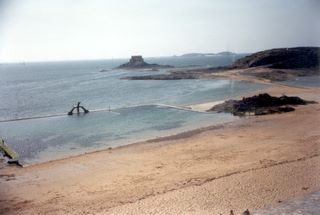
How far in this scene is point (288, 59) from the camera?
78625mm

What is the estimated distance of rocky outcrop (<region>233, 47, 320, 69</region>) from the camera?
76.7m

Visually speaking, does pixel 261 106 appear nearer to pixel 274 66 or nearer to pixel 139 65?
pixel 274 66

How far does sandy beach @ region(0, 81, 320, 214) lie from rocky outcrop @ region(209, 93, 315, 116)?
7674 millimetres

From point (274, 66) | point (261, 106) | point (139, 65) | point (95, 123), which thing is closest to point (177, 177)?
point (95, 123)

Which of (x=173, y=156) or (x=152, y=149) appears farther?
(x=152, y=149)

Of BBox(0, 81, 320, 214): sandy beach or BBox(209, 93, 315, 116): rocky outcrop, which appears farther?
BBox(209, 93, 315, 116): rocky outcrop

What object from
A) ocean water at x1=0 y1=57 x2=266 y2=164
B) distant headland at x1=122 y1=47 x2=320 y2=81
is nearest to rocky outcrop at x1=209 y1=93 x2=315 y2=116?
ocean water at x1=0 y1=57 x2=266 y2=164

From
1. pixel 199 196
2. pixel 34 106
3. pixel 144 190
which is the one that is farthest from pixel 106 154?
pixel 34 106

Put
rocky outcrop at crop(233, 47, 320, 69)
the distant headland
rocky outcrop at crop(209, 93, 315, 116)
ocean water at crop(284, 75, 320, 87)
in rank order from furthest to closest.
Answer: rocky outcrop at crop(233, 47, 320, 69) → the distant headland → ocean water at crop(284, 75, 320, 87) → rocky outcrop at crop(209, 93, 315, 116)

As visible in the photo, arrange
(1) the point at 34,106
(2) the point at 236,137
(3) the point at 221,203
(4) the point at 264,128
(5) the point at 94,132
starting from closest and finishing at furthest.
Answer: (3) the point at 221,203, (2) the point at 236,137, (4) the point at 264,128, (5) the point at 94,132, (1) the point at 34,106

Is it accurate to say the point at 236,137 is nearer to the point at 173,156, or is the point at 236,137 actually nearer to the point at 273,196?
the point at 173,156

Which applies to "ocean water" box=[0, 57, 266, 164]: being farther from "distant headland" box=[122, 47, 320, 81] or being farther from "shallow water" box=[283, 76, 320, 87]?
"distant headland" box=[122, 47, 320, 81]

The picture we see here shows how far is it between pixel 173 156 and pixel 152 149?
2.39 m

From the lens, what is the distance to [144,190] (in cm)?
1458
